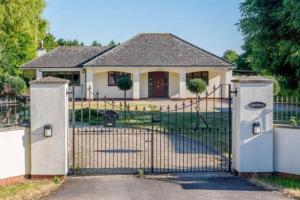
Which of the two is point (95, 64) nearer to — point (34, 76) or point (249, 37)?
point (34, 76)

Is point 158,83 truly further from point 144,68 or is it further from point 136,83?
point 136,83

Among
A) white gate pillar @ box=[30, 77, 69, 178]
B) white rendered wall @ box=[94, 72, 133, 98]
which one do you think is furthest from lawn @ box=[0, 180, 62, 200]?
white rendered wall @ box=[94, 72, 133, 98]

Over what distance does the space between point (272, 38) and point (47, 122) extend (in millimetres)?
12258

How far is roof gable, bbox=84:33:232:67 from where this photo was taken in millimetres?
41906

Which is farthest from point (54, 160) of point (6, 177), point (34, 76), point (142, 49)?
point (34, 76)

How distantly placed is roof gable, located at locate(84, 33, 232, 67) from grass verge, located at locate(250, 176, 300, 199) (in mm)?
31664

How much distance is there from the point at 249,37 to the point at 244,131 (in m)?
10.5

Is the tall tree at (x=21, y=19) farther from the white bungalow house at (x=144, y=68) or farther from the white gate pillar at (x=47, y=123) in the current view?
the white gate pillar at (x=47, y=123)

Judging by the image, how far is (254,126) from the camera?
10742mm

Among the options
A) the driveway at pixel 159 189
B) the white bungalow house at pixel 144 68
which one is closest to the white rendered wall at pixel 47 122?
the driveway at pixel 159 189

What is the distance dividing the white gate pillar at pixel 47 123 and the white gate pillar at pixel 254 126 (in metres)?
3.98

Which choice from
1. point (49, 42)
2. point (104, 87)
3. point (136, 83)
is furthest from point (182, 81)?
point (49, 42)

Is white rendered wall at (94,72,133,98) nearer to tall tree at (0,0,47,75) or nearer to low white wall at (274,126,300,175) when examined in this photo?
tall tree at (0,0,47,75)

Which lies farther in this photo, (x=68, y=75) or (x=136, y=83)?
(x=68, y=75)
